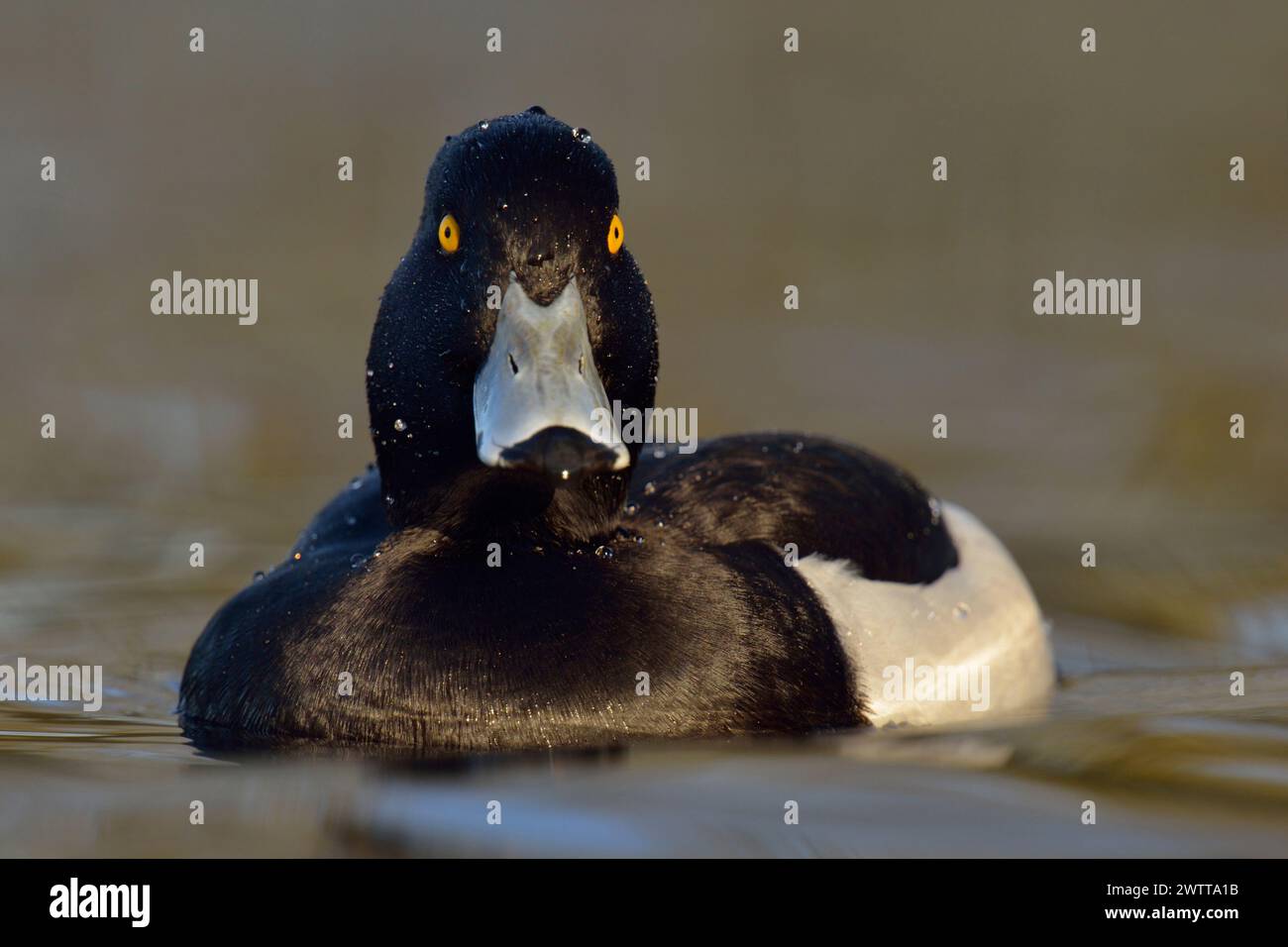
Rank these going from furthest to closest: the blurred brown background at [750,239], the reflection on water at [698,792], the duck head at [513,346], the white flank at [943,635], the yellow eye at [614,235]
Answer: the blurred brown background at [750,239] → the white flank at [943,635] → the yellow eye at [614,235] → the duck head at [513,346] → the reflection on water at [698,792]

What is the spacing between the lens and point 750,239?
13422 mm

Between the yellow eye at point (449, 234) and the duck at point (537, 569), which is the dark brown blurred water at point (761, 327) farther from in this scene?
the yellow eye at point (449, 234)

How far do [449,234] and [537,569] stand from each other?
0.95 meters

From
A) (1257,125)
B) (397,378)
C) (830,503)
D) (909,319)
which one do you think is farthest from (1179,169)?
(397,378)

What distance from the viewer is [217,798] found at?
5398 mm

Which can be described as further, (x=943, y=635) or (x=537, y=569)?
(x=943, y=635)

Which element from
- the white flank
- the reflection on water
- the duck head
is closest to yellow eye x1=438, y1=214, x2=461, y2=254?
the duck head

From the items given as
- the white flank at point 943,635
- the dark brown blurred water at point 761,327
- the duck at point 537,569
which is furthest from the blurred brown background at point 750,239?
the duck at point 537,569

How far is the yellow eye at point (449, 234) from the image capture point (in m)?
5.71

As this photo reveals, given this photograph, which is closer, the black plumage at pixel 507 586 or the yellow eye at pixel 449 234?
the black plumage at pixel 507 586

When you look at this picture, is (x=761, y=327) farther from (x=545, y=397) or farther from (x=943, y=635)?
(x=545, y=397)

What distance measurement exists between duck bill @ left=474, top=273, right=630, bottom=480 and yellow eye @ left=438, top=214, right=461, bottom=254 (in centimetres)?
27

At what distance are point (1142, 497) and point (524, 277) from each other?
5.55 meters

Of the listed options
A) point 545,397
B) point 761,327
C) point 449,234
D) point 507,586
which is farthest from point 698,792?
point 761,327
